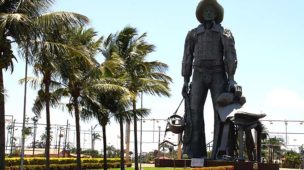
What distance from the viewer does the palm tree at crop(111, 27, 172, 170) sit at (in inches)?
1007

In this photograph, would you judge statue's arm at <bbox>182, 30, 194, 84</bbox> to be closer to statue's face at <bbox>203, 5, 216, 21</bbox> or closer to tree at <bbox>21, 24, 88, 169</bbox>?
statue's face at <bbox>203, 5, 216, 21</bbox>

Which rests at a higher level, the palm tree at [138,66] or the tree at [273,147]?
the palm tree at [138,66]

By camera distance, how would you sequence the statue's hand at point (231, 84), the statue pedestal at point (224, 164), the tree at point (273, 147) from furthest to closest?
the tree at point (273, 147)
the statue's hand at point (231, 84)
the statue pedestal at point (224, 164)

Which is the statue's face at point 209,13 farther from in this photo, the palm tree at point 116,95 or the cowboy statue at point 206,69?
the palm tree at point 116,95

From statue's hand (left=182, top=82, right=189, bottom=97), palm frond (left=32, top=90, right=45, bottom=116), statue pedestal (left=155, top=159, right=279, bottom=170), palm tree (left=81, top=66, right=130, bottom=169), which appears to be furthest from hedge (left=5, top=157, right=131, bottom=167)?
statue's hand (left=182, top=82, right=189, bottom=97)

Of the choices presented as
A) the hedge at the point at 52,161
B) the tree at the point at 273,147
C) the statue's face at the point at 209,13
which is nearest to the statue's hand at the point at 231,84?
the statue's face at the point at 209,13

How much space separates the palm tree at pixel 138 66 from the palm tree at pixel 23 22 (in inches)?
371

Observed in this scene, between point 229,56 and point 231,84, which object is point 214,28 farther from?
point 231,84

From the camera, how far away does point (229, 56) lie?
1408 centimetres

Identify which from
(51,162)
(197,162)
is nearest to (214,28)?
(197,162)

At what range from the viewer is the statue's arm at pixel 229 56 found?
46.1 ft

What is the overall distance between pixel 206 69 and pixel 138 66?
12.7 metres

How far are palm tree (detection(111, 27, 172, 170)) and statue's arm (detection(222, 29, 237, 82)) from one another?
11356 millimetres

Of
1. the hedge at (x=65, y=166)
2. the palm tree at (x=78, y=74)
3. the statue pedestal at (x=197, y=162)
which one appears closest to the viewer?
the statue pedestal at (x=197, y=162)
